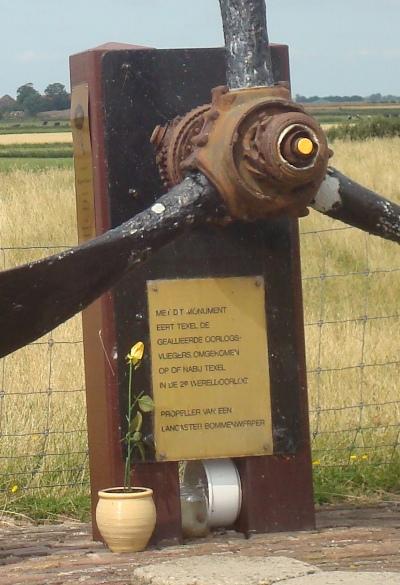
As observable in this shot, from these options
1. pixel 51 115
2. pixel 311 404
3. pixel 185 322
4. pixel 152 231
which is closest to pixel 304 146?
pixel 152 231

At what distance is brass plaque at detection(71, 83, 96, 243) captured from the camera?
5703 millimetres

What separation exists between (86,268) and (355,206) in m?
1.25

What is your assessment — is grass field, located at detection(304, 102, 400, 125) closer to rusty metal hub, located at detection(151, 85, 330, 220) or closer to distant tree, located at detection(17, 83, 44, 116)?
distant tree, located at detection(17, 83, 44, 116)

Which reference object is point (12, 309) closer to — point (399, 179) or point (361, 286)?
point (361, 286)

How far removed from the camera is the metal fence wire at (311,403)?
22.7ft

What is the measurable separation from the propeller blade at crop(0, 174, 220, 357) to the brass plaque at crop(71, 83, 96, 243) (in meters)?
0.80

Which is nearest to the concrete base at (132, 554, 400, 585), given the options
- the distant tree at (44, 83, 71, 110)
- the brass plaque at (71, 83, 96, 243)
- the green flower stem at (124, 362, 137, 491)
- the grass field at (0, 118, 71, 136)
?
the green flower stem at (124, 362, 137, 491)

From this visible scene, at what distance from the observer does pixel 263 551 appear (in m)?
5.49

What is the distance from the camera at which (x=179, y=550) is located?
18.4 feet

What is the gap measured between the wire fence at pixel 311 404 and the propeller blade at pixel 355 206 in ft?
5.94

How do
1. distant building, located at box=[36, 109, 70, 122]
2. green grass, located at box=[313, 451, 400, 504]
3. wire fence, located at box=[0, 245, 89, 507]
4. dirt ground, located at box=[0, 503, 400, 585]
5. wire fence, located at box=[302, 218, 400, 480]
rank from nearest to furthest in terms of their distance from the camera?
dirt ground, located at box=[0, 503, 400, 585] < green grass, located at box=[313, 451, 400, 504] < wire fence, located at box=[0, 245, 89, 507] < wire fence, located at box=[302, 218, 400, 480] < distant building, located at box=[36, 109, 70, 122]

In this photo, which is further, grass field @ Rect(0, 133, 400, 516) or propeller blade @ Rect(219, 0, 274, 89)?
Result: grass field @ Rect(0, 133, 400, 516)

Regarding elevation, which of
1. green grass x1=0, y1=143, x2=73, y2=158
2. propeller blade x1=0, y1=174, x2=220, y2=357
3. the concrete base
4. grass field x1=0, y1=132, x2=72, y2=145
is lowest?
the concrete base

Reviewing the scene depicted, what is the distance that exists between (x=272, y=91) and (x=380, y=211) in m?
0.65
